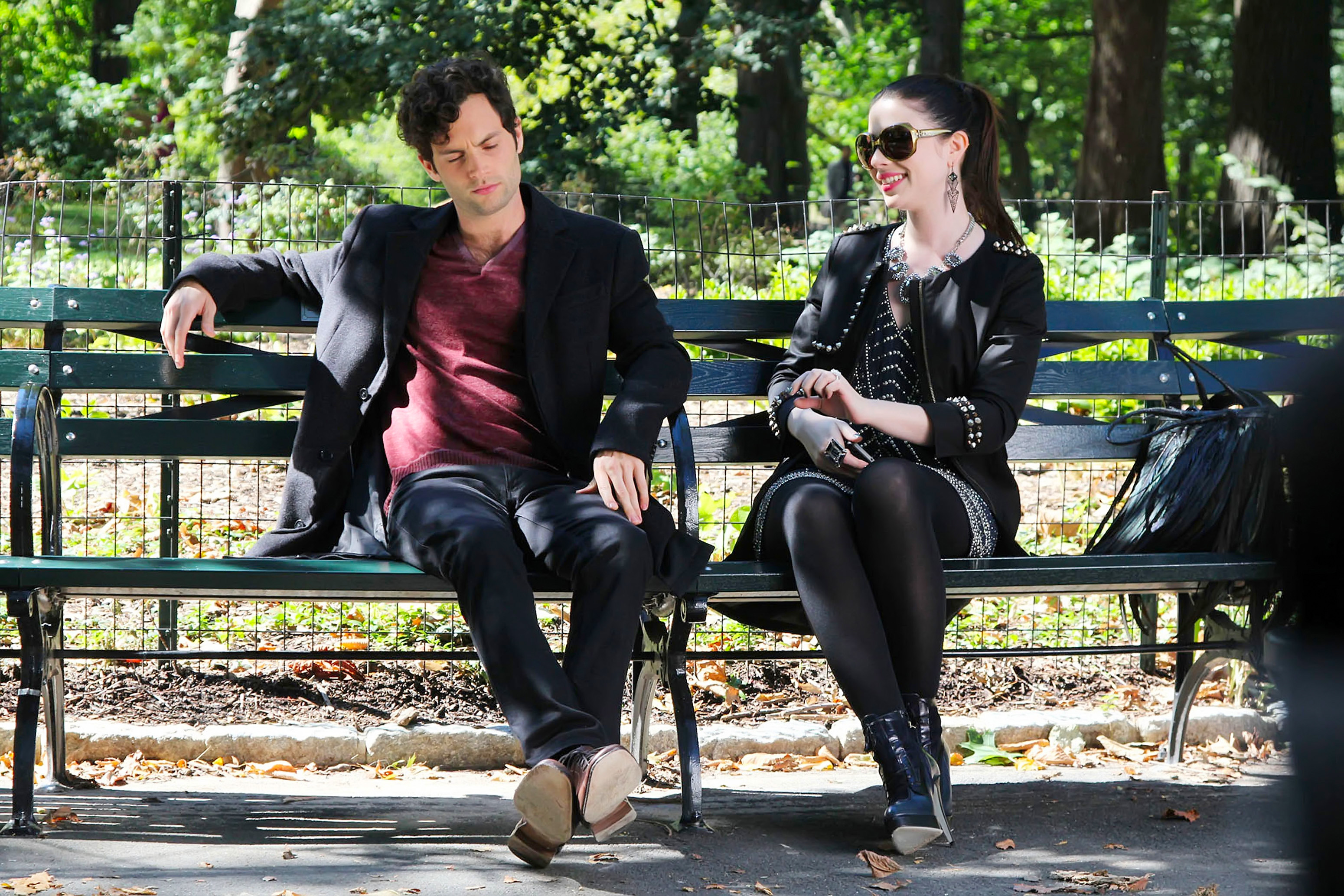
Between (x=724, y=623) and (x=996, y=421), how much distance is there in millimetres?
2024

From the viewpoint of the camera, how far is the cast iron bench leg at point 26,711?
11.3 feet

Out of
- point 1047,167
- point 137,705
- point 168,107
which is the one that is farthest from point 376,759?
point 1047,167

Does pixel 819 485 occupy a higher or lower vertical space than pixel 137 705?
higher

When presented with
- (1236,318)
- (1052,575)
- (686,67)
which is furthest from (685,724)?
(686,67)

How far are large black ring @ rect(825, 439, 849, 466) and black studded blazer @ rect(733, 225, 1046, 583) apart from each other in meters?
0.20

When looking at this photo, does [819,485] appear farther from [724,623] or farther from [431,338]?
[724,623]

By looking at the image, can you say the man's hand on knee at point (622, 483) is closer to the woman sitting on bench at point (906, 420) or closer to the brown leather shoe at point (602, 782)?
the woman sitting on bench at point (906, 420)

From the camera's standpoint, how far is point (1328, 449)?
106 cm

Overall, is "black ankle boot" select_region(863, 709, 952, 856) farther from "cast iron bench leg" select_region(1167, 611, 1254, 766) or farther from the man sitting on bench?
"cast iron bench leg" select_region(1167, 611, 1254, 766)

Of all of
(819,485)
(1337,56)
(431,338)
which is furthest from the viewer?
(1337,56)

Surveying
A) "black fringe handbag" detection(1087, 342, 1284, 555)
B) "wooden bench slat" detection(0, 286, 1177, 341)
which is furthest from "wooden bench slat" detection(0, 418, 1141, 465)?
"wooden bench slat" detection(0, 286, 1177, 341)

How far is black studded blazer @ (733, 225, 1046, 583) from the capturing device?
12.5 feet

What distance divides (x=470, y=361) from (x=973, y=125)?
149 cm

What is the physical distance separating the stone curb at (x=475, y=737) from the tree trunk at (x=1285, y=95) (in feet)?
33.7
